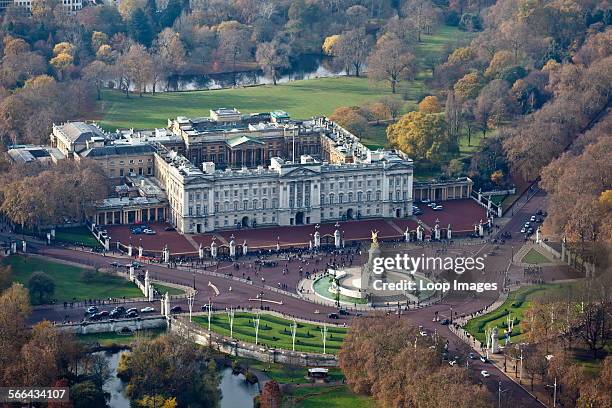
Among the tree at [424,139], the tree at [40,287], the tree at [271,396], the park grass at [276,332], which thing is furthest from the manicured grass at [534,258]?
the tree at [40,287]

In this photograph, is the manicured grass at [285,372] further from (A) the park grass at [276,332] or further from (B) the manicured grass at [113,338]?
(B) the manicured grass at [113,338]

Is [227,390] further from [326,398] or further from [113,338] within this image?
[113,338]

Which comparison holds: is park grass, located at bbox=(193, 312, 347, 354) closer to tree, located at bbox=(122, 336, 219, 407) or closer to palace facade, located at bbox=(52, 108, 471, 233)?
tree, located at bbox=(122, 336, 219, 407)

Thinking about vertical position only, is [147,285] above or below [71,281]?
above

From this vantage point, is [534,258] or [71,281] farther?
[534,258]

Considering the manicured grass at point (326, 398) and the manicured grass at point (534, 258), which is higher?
the manicured grass at point (534, 258)

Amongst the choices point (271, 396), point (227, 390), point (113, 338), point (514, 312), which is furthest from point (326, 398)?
point (514, 312)

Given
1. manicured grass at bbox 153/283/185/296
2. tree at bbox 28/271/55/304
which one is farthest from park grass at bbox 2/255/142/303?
manicured grass at bbox 153/283/185/296
